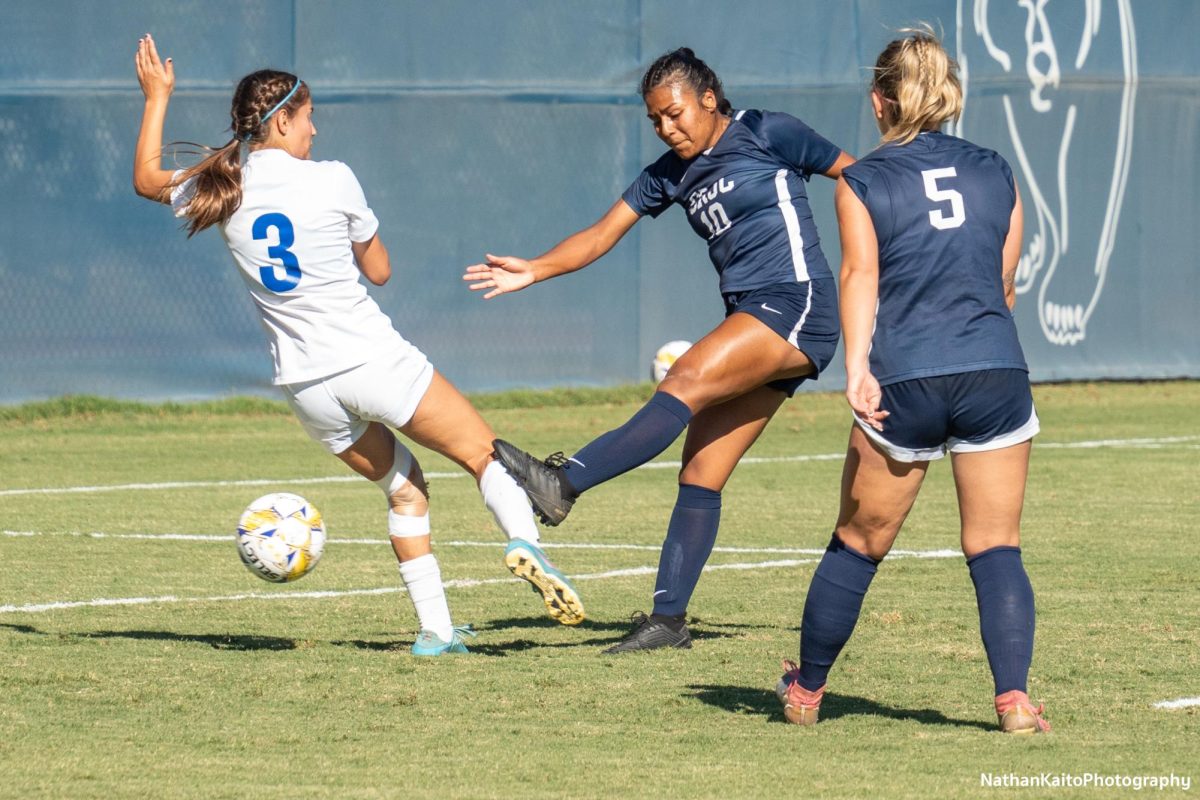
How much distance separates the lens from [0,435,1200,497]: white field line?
36.3 ft

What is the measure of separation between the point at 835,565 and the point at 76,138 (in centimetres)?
1054

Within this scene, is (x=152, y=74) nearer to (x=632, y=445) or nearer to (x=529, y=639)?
(x=632, y=445)

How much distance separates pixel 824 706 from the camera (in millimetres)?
5430

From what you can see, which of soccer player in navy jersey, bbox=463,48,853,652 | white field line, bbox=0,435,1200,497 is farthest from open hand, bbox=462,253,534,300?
white field line, bbox=0,435,1200,497

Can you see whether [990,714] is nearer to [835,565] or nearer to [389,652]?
A: [835,565]

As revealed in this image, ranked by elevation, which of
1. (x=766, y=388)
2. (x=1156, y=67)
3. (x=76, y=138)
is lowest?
(x=766, y=388)

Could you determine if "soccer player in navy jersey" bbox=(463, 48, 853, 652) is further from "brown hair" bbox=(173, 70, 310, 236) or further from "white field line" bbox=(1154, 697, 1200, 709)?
"white field line" bbox=(1154, 697, 1200, 709)

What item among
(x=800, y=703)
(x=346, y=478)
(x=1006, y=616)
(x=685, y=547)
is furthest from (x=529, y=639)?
(x=346, y=478)

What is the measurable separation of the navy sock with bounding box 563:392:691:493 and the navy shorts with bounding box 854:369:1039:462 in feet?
4.58

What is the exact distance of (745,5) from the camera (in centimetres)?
1612

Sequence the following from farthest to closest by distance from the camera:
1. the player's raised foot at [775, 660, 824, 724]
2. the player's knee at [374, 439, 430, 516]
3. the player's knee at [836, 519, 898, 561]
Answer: the player's knee at [374, 439, 430, 516], the player's raised foot at [775, 660, 824, 724], the player's knee at [836, 519, 898, 561]

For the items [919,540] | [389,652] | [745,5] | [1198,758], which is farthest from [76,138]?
[1198,758]

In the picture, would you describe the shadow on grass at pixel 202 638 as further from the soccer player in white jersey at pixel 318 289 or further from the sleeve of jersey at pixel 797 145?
the sleeve of jersey at pixel 797 145

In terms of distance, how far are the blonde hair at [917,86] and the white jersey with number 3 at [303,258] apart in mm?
1730
